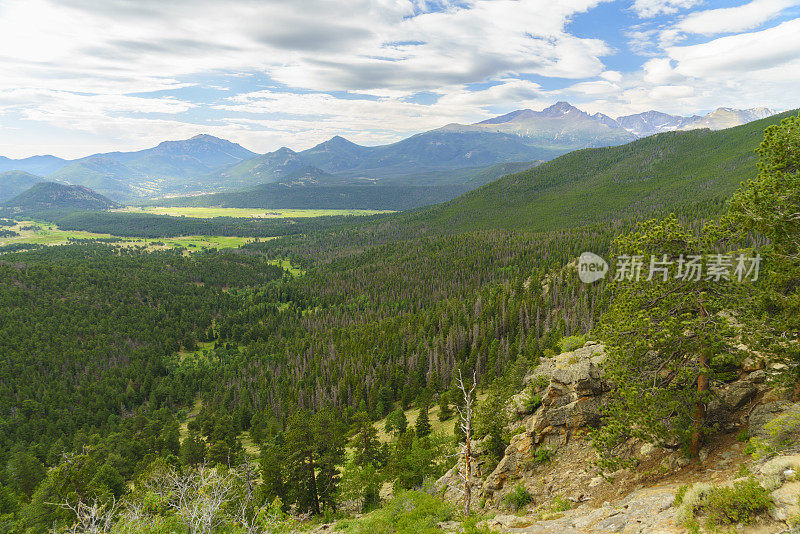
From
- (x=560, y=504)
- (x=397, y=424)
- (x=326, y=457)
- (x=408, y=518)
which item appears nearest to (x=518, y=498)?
(x=560, y=504)

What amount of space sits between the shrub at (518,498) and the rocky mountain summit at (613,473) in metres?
0.06

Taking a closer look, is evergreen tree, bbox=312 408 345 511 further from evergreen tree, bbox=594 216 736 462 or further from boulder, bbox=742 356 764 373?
boulder, bbox=742 356 764 373

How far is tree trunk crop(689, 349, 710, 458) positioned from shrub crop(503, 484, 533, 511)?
10.6 meters

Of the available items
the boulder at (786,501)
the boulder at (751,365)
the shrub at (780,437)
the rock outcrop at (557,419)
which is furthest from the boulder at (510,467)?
the boulder at (786,501)

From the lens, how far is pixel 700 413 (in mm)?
18922

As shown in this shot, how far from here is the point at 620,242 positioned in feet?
71.6

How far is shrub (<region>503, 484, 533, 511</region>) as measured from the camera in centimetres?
2456

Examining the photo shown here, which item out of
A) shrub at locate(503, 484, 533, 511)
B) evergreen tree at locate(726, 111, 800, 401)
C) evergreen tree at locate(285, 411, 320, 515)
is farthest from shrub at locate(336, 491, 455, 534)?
evergreen tree at locate(726, 111, 800, 401)

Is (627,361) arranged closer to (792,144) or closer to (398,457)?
(792,144)

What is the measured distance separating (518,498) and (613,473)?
6482 millimetres

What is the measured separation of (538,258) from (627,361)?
176m

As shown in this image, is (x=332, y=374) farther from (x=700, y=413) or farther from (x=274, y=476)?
(x=700, y=413)

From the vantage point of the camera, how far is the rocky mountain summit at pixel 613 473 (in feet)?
48.1

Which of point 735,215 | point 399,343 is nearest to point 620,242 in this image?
point 735,215
